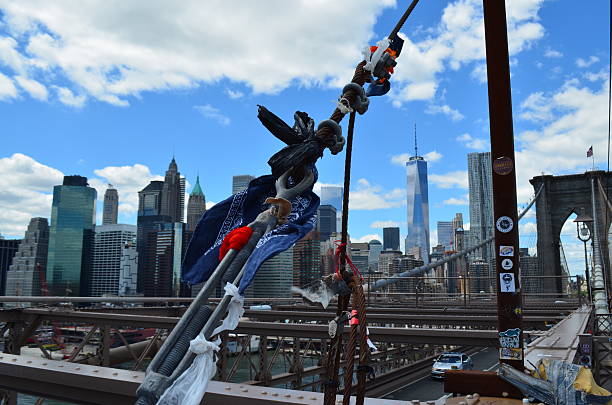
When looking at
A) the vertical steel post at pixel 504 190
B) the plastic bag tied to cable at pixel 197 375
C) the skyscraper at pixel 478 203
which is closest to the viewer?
the plastic bag tied to cable at pixel 197 375

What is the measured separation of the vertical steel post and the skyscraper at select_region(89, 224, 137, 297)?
131884mm

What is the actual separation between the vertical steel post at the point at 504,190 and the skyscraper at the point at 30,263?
14149 centimetres

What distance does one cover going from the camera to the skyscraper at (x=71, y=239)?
130m

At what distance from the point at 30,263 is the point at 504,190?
155m

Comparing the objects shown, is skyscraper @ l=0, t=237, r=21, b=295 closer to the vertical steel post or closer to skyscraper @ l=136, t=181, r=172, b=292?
skyscraper @ l=136, t=181, r=172, b=292

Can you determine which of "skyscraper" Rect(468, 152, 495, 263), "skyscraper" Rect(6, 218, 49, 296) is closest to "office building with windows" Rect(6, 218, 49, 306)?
"skyscraper" Rect(6, 218, 49, 296)

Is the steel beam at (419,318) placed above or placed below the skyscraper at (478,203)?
below

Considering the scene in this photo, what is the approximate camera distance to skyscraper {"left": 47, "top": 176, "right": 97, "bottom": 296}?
12959cm

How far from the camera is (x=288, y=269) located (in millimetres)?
38781

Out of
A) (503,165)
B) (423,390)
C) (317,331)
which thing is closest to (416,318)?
(317,331)

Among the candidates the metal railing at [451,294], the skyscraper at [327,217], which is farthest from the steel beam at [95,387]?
the skyscraper at [327,217]

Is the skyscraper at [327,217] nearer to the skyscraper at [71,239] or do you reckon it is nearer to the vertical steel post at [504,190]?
the vertical steel post at [504,190]

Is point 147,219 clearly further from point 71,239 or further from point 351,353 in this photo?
point 351,353

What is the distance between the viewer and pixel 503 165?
2.74 meters
